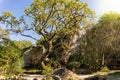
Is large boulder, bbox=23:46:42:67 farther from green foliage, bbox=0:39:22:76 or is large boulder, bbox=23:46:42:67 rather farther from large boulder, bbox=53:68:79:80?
green foliage, bbox=0:39:22:76

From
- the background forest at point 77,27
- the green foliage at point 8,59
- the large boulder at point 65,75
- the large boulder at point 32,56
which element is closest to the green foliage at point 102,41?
the background forest at point 77,27

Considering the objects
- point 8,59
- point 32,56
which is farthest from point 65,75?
point 32,56

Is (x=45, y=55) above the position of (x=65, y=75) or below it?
above

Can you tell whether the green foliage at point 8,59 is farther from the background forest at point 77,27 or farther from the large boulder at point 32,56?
the large boulder at point 32,56

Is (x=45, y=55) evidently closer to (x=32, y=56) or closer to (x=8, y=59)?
(x=32, y=56)

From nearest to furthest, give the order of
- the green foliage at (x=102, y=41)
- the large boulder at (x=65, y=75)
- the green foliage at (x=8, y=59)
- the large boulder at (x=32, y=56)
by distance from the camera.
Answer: the green foliage at (x=8, y=59)
the large boulder at (x=65, y=75)
the green foliage at (x=102, y=41)
the large boulder at (x=32, y=56)

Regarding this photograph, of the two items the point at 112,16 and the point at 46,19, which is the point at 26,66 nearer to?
the point at 46,19

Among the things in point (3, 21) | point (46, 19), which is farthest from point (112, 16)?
point (3, 21)

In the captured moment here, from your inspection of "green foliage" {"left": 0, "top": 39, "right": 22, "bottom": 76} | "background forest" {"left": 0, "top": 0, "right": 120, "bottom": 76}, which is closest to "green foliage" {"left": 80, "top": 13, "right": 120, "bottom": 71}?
"background forest" {"left": 0, "top": 0, "right": 120, "bottom": 76}

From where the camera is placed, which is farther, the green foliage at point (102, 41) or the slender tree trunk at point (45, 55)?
the slender tree trunk at point (45, 55)

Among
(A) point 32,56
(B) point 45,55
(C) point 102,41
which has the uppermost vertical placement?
(C) point 102,41

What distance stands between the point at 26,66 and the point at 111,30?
10389 millimetres

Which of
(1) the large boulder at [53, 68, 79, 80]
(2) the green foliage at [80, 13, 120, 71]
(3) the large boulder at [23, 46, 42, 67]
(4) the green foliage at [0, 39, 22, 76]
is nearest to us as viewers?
(4) the green foliage at [0, 39, 22, 76]

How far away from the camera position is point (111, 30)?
25938mm
